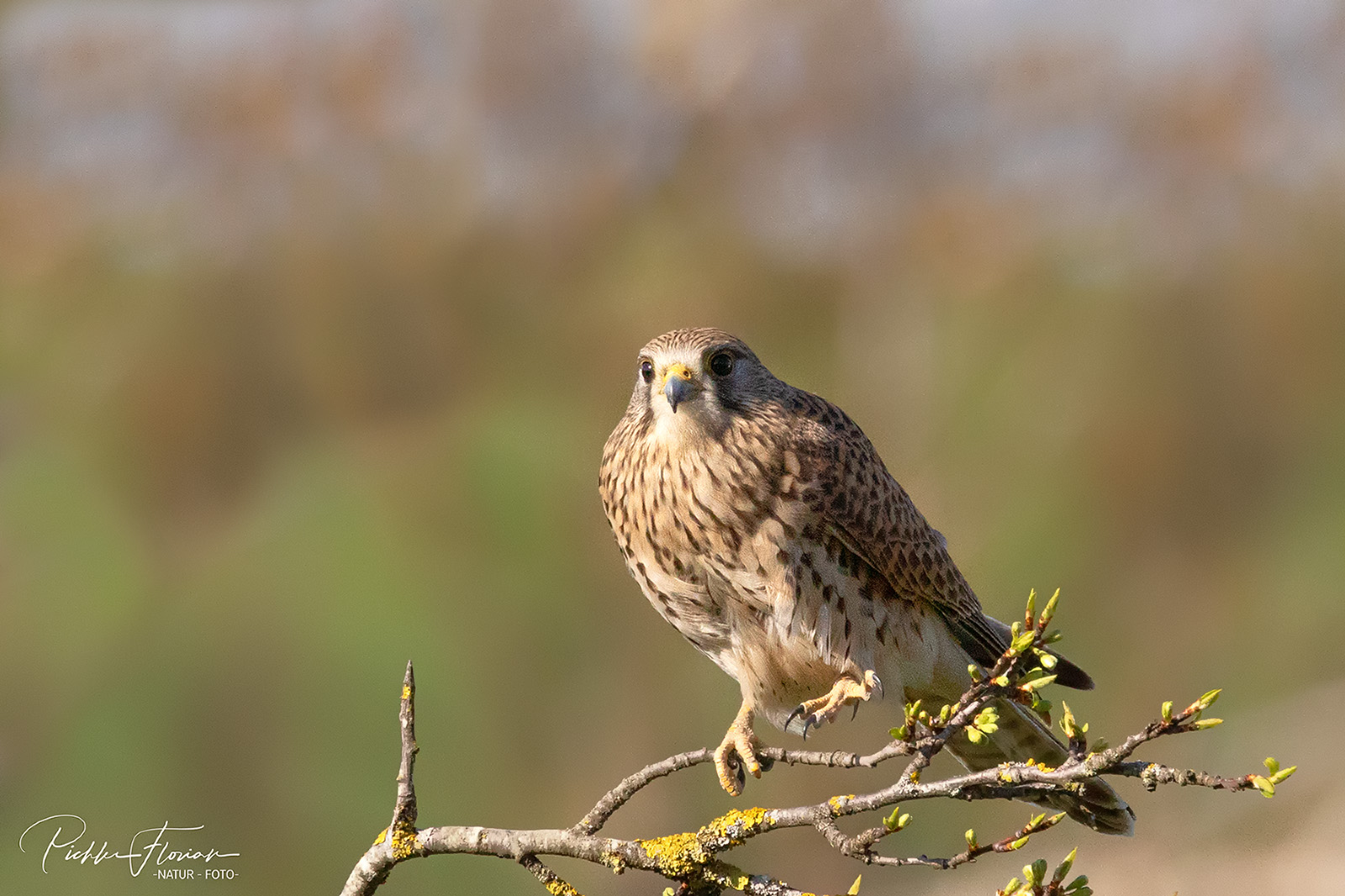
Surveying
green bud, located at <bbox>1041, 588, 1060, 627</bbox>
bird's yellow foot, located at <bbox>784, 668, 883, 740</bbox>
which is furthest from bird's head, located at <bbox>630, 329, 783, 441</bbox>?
green bud, located at <bbox>1041, 588, 1060, 627</bbox>

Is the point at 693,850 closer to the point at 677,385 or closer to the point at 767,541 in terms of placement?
the point at 767,541

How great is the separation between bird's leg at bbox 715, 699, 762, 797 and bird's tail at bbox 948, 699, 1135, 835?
20.3 inches

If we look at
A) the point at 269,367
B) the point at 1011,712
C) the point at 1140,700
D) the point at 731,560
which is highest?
the point at 269,367

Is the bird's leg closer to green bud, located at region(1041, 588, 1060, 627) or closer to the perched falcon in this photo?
Result: the perched falcon

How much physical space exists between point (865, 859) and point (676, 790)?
580 centimetres

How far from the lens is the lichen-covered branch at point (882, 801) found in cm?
157

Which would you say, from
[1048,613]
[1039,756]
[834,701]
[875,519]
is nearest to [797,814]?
[1048,613]

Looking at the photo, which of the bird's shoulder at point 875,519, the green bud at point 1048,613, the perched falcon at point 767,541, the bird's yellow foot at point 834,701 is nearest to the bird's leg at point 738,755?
the perched falcon at point 767,541

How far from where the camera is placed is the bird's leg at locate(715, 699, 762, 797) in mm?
2705

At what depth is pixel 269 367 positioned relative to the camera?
1077 centimetres

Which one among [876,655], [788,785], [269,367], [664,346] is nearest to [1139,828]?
[788,785]

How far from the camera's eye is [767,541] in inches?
105

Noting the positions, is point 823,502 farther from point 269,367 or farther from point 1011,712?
point 269,367

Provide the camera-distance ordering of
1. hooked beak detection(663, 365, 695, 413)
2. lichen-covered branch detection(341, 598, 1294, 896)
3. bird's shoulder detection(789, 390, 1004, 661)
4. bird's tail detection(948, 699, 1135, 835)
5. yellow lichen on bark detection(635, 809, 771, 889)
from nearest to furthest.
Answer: lichen-covered branch detection(341, 598, 1294, 896), yellow lichen on bark detection(635, 809, 771, 889), hooked beak detection(663, 365, 695, 413), bird's shoulder detection(789, 390, 1004, 661), bird's tail detection(948, 699, 1135, 835)
